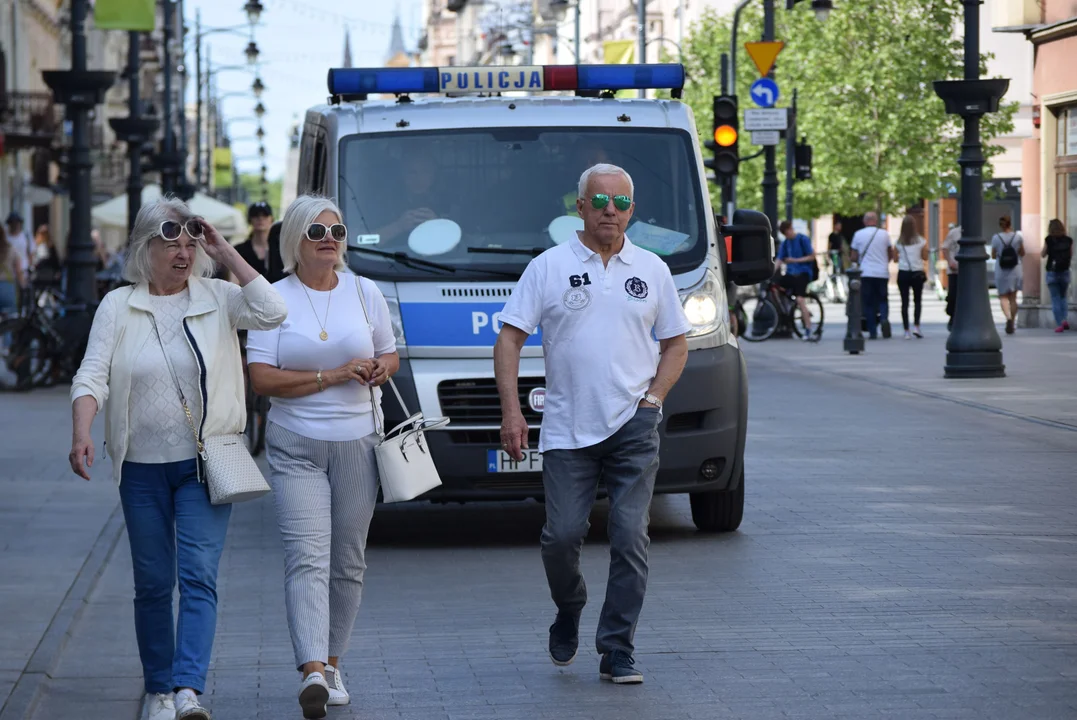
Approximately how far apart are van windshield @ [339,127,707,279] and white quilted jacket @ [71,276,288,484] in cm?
396

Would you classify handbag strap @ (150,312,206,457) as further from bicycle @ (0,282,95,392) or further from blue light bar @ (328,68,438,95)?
bicycle @ (0,282,95,392)

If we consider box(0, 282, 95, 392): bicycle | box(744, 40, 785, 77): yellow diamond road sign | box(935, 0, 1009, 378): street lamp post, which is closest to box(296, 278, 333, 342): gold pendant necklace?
box(935, 0, 1009, 378): street lamp post

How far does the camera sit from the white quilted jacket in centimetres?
599

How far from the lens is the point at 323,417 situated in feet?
21.0

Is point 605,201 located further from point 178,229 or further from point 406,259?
point 406,259

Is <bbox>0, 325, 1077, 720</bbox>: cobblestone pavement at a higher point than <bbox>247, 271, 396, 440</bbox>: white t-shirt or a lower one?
lower

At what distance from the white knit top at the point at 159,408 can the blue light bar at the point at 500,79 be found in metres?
5.22

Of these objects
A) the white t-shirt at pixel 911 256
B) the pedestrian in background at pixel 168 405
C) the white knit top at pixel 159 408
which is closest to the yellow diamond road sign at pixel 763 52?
the white t-shirt at pixel 911 256

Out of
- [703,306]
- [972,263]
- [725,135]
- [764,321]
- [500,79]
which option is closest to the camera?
[703,306]

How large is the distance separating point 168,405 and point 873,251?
2337cm

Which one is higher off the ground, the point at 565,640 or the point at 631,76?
the point at 631,76

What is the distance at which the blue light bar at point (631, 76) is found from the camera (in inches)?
434

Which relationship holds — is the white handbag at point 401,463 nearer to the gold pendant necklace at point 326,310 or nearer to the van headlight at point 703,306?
the gold pendant necklace at point 326,310

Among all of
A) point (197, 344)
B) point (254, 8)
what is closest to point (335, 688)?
point (197, 344)
